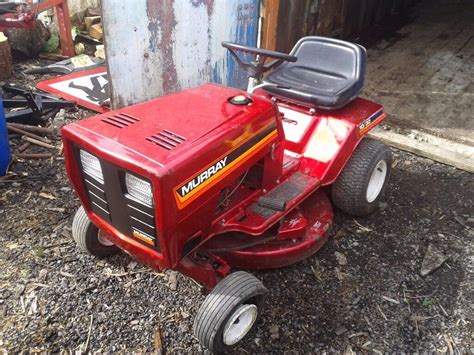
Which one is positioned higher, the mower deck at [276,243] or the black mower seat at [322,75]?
the black mower seat at [322,75]

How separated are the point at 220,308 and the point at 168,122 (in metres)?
0.81

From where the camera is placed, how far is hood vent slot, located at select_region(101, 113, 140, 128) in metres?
1.95

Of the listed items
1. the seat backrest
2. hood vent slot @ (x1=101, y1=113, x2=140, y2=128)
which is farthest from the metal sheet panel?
hood vent slot @ (x1=101, y1=113, x2=140, y2=128)

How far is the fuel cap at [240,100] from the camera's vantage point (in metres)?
2.14

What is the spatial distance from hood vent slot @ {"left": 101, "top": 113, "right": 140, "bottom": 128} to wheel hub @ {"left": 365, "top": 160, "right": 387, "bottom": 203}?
5.32 ft

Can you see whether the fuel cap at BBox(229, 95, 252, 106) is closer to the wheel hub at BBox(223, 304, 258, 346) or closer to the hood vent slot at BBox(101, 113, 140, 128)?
the hood vent slot at BBox(101, 113, 140, 128)

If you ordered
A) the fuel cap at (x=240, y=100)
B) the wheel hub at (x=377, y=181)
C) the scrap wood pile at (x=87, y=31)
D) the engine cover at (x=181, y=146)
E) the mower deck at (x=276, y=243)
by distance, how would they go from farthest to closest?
the scrap wood pile at (x=87, y=31) < the wheel hub at (x=377, y=181) < the mower deck at (x=276, y=243) < the fuel cap at (x=240, y=100) < the engine cover at (x=181, y=146)

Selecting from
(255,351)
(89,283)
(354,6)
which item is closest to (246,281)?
(255,351)

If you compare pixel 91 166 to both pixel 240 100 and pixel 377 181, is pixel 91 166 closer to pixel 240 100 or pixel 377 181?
pixel 240 100

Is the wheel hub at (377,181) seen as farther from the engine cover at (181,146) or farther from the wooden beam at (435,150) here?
the engine cover at (181,146)

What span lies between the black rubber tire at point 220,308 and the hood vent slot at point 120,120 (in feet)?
2.56

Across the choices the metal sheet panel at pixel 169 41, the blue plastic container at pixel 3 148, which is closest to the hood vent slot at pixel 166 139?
the blue plastic container at pixel 3 148

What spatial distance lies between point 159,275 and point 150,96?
6.32 ft

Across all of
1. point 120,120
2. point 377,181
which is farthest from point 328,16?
point 120,120
